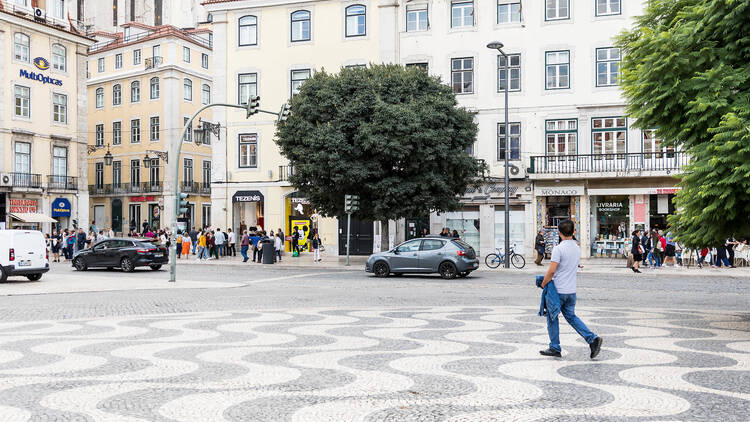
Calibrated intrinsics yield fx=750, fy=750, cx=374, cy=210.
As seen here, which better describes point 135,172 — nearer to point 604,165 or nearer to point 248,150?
point 248,150

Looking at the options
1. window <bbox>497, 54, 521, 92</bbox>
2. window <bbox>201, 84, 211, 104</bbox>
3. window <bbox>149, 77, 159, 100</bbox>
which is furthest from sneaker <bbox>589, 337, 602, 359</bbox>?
window <bbox>201, 84, 211, 104</bbox>

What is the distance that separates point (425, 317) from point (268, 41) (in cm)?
3094

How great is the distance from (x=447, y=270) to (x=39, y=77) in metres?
35.4

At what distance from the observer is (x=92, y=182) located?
212 feet

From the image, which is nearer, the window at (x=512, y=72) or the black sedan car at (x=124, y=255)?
the black sedan car at (x=124, y=255)

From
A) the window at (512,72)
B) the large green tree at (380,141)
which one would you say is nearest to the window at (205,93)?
the large green tree at (380,141)

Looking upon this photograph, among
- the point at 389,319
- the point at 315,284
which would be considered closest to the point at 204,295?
the point at 315,284

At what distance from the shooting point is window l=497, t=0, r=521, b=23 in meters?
37.3

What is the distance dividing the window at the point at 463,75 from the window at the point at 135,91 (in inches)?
1256

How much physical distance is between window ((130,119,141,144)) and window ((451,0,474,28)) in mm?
32080

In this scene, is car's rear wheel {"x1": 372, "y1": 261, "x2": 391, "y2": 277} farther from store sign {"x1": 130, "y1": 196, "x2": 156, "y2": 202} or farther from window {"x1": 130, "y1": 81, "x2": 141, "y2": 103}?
window {"x1": 130, "y1": 81, "x2": 141, "y2": 103}

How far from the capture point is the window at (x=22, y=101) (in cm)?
4712

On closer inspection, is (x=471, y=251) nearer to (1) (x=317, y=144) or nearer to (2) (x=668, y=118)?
(1) (x=317, y=144)

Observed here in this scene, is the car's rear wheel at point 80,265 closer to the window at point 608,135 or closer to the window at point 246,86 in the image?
the window at point 246,86
